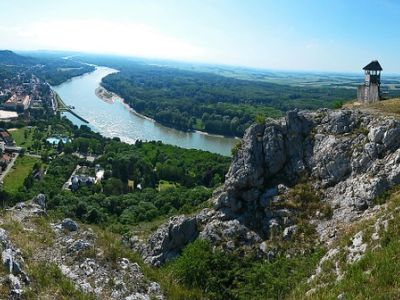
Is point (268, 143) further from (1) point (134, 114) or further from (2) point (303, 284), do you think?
(1) point (134, 114)

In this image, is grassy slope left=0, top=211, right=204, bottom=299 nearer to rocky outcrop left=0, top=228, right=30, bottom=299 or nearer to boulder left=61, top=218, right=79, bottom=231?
rocky outcrop left=0, top=228, right=30, bottom=299

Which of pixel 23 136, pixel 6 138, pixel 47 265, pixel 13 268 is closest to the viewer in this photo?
pixel 13 268

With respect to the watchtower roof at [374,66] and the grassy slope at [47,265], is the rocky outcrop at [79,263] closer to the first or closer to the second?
the grassy slope at [47,265]

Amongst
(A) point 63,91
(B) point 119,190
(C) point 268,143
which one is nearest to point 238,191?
(C) point 268,143

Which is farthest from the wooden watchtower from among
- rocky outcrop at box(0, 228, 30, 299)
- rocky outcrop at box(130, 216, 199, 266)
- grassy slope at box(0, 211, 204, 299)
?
rocky outcrop at box(0, 228, 30, 299)

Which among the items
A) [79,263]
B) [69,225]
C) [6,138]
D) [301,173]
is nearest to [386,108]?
[301,173]

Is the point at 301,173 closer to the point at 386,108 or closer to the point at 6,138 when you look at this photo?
the point at 386,108

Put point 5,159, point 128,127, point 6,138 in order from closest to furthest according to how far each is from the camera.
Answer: point 5,159 → point 6,138 → point 128,127
